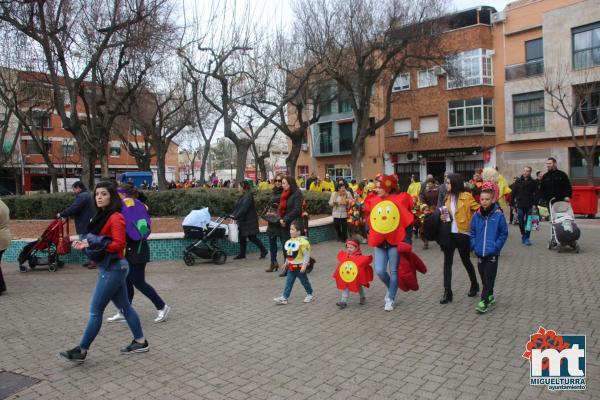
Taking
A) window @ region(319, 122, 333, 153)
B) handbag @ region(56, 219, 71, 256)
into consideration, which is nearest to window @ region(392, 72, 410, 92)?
window @ region(319, 122, 333, 153)

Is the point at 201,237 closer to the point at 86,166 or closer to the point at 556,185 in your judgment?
the point at 556,185

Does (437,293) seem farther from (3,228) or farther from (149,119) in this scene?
(149,119)

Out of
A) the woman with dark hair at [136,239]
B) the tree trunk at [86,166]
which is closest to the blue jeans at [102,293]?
the woman with dark hair at [136,239]

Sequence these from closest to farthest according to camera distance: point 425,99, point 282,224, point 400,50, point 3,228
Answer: point 3,228 → point 282,224 → point 400,50 → point 425,99

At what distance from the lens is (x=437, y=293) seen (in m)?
7.27

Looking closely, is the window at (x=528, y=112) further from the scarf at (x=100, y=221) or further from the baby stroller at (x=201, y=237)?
the scarf at (x=100, y=221)

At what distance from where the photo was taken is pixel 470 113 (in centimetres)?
3409

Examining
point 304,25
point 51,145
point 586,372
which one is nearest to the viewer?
point 586,372

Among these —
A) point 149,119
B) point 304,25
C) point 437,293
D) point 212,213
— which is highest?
point 304,25

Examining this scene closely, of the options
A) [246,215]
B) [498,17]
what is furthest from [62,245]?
[498,17]

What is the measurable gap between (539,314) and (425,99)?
105ft

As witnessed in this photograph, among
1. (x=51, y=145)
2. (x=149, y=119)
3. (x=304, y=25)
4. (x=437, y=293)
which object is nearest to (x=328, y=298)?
(x=437, y=293)

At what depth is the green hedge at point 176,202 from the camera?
47.0ft

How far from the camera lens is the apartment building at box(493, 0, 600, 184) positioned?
28.7 m
